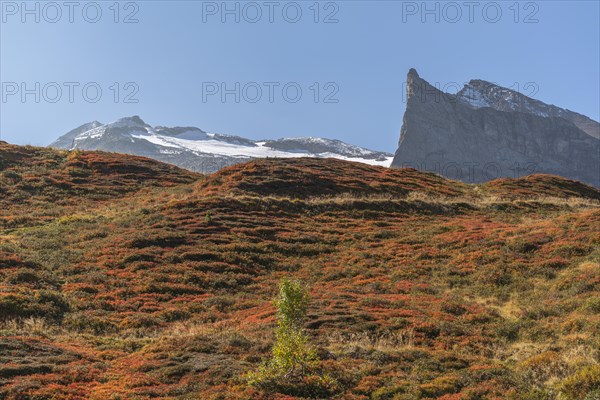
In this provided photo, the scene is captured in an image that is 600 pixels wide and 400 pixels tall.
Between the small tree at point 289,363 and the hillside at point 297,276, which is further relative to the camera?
the hillside at point 297,276

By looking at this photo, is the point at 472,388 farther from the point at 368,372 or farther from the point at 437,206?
the point at 437,206

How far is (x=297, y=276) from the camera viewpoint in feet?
104

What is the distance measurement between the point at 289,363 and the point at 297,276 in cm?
1625

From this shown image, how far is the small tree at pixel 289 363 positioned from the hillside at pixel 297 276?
324mm

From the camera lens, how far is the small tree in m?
15.1

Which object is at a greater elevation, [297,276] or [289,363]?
[297,276]

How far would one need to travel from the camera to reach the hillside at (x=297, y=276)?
1573cm

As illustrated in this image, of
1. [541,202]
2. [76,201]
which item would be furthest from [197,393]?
[541,202]

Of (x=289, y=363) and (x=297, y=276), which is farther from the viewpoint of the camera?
(x=297, y=276)

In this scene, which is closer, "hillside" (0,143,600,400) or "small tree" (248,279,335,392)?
"small tree" (248,279,335,392)

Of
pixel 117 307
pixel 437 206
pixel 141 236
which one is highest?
pixel 437 206

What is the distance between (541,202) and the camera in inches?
2149

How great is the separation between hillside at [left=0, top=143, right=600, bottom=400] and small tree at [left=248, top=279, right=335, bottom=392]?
32cm

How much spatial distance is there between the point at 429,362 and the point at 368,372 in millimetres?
2342
